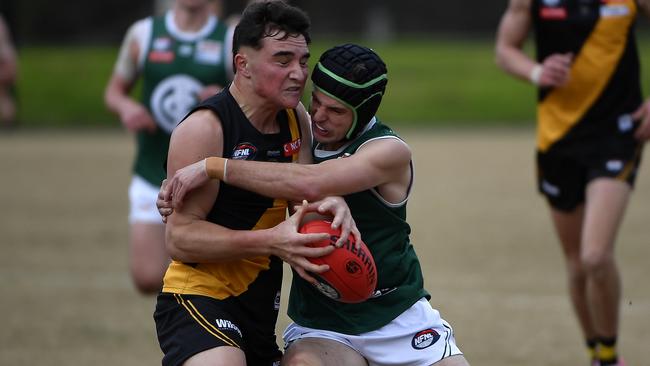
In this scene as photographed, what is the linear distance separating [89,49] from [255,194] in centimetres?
3236

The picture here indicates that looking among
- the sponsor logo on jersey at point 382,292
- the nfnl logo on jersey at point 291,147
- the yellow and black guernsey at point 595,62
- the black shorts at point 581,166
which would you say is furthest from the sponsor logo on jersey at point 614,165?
the nfnl logo on jersey at point 291,147

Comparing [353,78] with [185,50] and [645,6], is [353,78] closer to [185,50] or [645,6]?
[645,6]

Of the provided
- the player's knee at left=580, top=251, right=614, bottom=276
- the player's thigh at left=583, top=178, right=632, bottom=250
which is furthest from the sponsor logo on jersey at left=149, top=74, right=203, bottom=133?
the player's knee at left=580, top=251, right=614, bottom=276

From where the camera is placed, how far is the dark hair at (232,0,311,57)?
5.04m

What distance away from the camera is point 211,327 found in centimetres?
498

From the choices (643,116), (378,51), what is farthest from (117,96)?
(378,51)

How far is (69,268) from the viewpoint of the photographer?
11.0 metres

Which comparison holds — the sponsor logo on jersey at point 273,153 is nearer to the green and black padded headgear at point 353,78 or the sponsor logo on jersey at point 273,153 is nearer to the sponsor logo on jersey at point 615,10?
the green and black padded headgear at point 353,78

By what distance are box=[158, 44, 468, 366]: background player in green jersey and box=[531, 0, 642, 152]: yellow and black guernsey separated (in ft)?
8.83

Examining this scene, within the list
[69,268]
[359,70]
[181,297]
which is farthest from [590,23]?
[69,268]

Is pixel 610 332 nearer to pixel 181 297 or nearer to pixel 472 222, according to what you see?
pixel 181 297

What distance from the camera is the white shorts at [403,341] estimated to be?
5.15 m

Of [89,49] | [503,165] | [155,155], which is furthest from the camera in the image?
[89,49]

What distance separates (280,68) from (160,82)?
330cm
